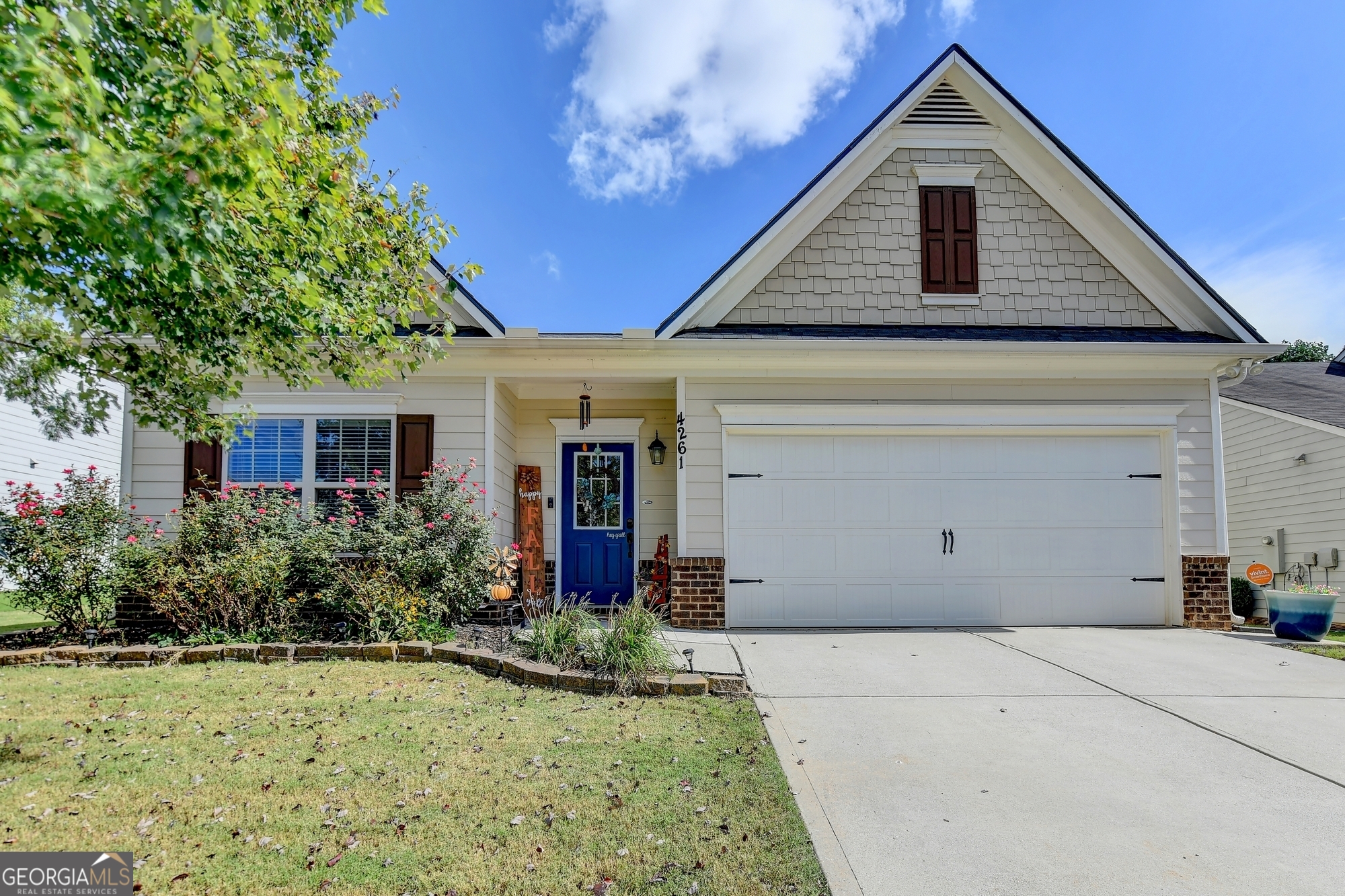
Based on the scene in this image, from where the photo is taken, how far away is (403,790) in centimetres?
356

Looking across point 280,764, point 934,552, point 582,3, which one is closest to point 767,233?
point 934,552

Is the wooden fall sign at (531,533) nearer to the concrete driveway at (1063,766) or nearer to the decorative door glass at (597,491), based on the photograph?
the decorative door glass at (597,491)

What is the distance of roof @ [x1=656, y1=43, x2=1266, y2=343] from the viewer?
859 cm

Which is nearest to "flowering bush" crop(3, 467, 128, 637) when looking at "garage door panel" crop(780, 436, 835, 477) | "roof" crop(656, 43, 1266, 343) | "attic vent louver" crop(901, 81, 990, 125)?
"roof" crop(656, 43, 1266, 343)

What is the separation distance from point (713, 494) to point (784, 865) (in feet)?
18.3

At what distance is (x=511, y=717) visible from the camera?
4.76m

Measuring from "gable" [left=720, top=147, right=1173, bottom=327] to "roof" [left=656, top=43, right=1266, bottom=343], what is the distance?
1.38 ft

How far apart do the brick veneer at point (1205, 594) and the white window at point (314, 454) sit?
906 centimetres

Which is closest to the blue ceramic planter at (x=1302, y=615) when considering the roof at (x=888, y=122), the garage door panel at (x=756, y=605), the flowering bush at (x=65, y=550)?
the roof at (x=888, y=122)

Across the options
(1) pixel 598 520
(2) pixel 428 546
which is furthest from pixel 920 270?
(2) pixel 428 546

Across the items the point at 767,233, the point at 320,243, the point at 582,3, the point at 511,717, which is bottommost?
the point at 511,717

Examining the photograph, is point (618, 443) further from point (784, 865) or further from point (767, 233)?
point (784, 865)

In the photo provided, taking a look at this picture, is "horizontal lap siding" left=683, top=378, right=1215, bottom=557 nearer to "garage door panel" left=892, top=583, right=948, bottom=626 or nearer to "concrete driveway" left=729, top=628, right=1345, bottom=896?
"concrete driveway" left=729, top=628, right=1345, bottom=896

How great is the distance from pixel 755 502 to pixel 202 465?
611 centimetres
